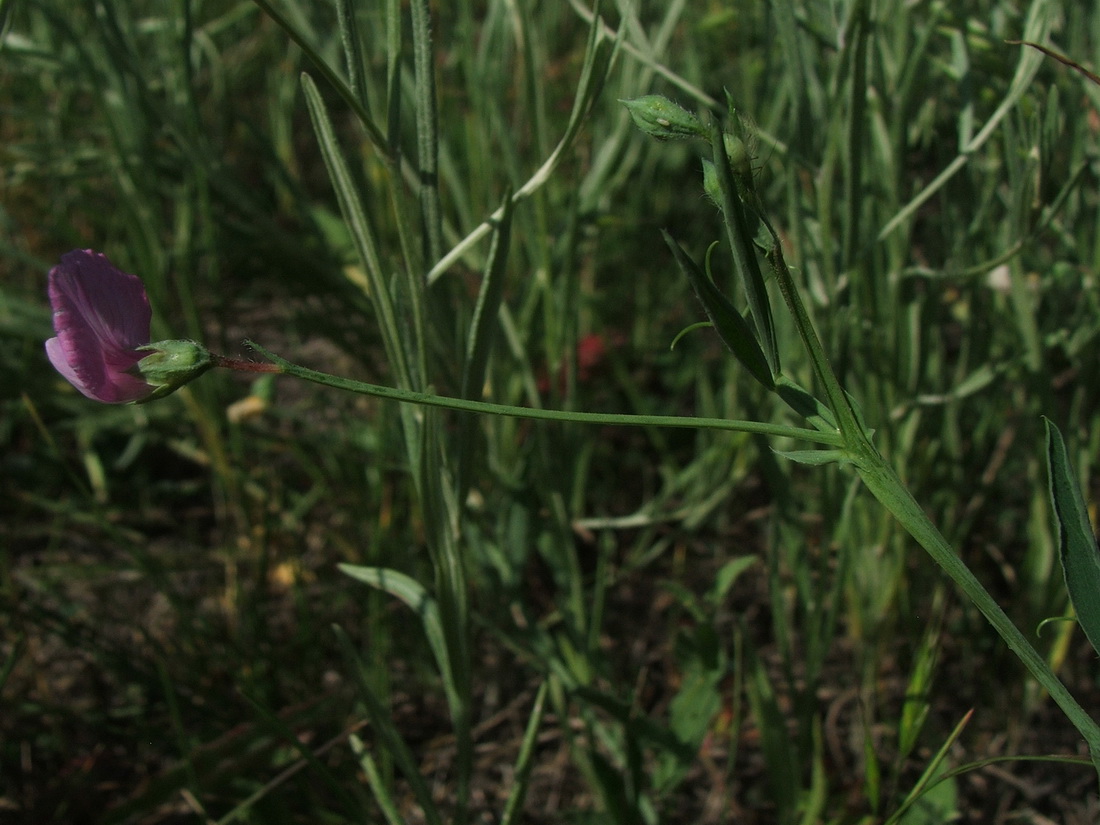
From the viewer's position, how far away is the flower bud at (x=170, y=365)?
59 cm

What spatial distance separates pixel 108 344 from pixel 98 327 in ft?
0.04

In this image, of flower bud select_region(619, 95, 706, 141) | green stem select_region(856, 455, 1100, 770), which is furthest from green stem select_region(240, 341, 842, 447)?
flower bud select_region(619, 95, 706, 141)

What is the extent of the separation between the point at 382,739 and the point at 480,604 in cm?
39

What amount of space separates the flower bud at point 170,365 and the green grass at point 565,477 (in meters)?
0.20

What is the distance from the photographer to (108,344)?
603mm

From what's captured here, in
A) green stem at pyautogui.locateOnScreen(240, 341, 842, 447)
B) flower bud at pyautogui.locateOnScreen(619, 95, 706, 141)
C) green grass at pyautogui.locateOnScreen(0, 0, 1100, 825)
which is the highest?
flower bud at pyautogui.locateOnScreen(619, 95, 706, 141)

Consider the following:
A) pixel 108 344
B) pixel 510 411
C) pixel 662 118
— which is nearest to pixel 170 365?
pixel 108 344

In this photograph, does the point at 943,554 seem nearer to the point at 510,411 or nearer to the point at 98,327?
the point at 510,411

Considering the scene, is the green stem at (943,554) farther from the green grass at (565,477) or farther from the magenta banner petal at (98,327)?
the magenta banner petal at (98,327)

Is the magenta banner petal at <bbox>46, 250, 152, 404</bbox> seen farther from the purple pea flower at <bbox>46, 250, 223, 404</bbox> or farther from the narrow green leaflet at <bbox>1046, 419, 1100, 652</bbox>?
the narrow green leaflet at <bbox>1046, 419, 1100, 652</bbox>

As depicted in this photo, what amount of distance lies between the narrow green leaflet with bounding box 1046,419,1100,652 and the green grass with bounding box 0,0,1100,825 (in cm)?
28

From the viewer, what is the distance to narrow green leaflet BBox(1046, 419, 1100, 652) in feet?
2.00

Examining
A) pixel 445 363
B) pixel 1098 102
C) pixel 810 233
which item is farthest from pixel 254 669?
pixel 1098 102

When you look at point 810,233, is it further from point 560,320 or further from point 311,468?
point 311,468
